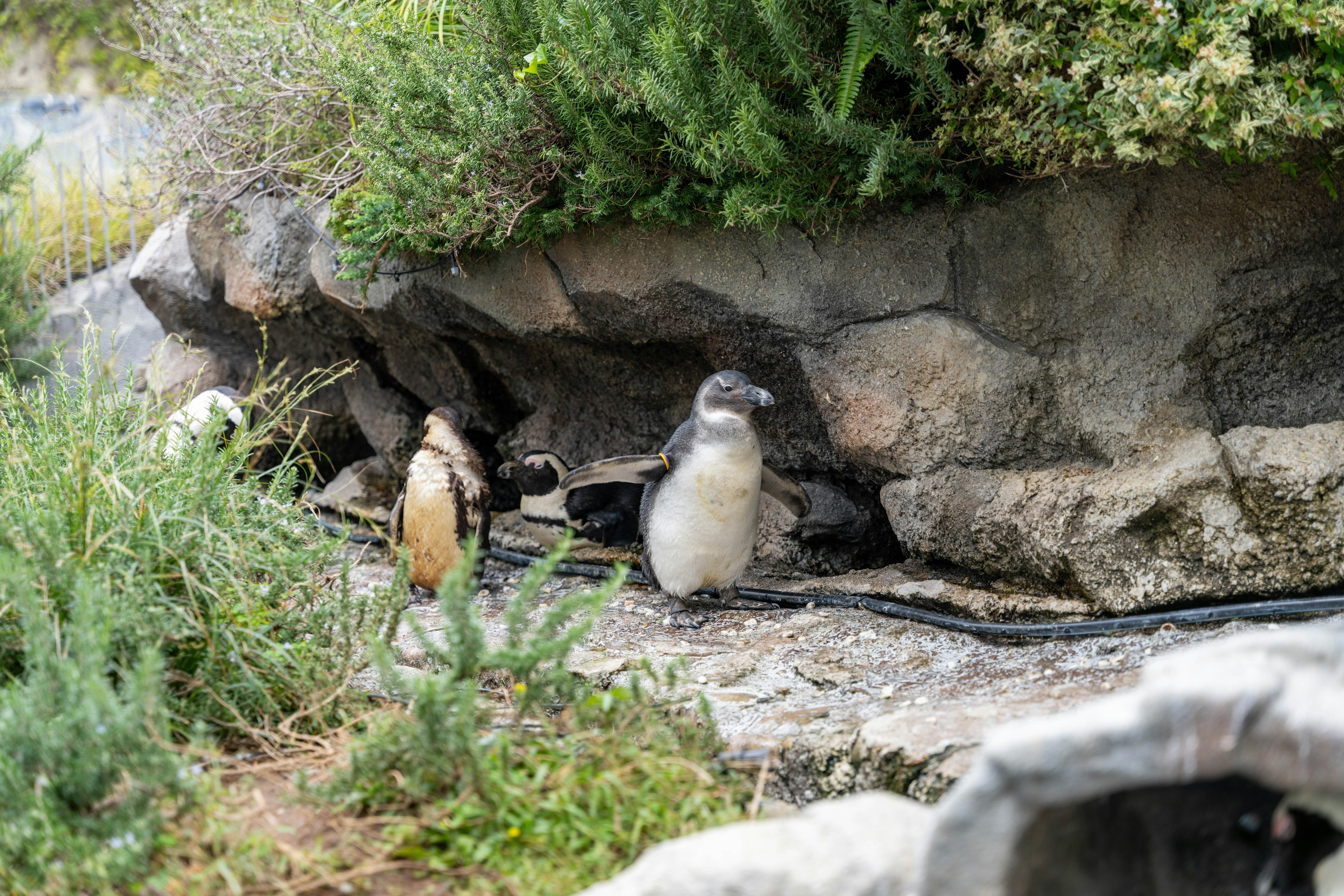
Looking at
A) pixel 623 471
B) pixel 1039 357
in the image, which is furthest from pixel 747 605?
pixel 1039 357

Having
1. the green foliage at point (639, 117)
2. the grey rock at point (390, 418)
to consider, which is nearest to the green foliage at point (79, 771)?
the green foliage at point (639, 117)

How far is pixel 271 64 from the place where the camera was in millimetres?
5688

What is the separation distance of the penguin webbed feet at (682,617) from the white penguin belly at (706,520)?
53mm

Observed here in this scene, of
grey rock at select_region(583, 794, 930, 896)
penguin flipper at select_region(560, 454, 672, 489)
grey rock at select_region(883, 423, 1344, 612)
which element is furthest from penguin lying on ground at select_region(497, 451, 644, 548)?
grey rock at select_region(583, 794, 930, 896)

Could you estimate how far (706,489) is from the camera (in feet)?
14.2

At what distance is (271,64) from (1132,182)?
4.58 metres

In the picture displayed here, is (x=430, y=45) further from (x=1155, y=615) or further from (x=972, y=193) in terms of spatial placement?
(x=1155, y=615)

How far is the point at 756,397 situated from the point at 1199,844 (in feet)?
8.62

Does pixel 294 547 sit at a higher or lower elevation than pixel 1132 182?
lower

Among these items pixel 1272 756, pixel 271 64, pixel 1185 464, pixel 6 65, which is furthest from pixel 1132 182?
pixel 6 65

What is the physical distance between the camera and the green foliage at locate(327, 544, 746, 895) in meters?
2.10

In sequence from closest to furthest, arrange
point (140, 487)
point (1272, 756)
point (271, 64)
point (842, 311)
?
1. point (1272, 756)
2. point (140, 487)
3. point (842, 311)
4. point (271, 64)

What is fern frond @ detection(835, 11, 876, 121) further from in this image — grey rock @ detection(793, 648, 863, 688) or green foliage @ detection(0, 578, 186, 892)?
green foliage @ detection(0, 578, 186, 892)

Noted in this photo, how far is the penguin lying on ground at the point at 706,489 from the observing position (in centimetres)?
431
